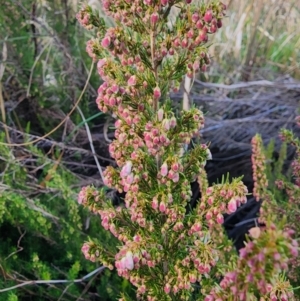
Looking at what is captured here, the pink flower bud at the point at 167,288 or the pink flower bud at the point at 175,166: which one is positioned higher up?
the pink flower bud at the point at 175,166

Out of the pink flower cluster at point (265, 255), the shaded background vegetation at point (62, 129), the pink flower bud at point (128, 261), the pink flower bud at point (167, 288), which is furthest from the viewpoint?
the shaded background vegetation at point (62, 129)

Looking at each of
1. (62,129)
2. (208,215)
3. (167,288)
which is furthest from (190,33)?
(62,129)

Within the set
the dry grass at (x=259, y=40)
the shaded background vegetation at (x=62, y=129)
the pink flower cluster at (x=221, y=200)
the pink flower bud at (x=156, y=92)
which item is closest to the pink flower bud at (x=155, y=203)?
the pink flower cluster at (x=221, y=200)

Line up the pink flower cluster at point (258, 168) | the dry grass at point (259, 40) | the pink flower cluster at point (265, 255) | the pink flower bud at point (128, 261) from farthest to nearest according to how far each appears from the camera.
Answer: the dry grass at point (259, 40)
the pink flower cluster at point (258, 168)
the pink flower bud at point (128, 261)
the pink flower cluster at point (265, 255)

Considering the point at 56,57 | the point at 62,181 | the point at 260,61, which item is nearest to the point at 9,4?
the point at 56,57

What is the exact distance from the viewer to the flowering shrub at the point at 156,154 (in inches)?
40.2

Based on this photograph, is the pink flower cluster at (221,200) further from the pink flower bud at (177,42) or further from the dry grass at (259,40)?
the dry grass at (259,40)

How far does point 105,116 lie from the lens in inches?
97.5

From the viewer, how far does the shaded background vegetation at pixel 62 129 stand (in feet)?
5.47

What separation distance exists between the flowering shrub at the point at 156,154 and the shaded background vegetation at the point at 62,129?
48 centimetres

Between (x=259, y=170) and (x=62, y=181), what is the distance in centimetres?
65

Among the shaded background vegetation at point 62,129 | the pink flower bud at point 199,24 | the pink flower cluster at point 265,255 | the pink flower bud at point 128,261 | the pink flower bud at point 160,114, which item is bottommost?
the shaded background vegetation at point 62,129

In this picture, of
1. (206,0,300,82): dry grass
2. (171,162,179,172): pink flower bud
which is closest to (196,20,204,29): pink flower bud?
(171,162,179,172): pink flower bud

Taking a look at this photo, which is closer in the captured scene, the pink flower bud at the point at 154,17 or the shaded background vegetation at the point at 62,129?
the pink flower bud at the point at 154,17
